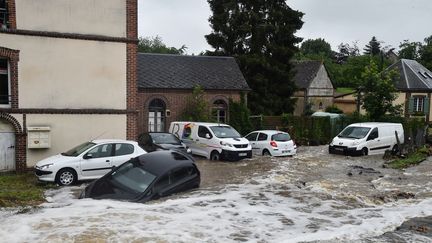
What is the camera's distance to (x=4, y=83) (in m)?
17.7

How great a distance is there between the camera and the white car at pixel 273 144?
22922 mm

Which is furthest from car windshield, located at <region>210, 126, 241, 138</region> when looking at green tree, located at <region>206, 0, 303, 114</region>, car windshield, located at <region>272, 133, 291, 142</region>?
green tree, located at <region>206, 0, 303, 114</region>

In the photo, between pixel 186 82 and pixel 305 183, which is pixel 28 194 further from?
pixel 186 82

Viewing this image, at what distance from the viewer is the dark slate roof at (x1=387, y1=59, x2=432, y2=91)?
42.9 metres

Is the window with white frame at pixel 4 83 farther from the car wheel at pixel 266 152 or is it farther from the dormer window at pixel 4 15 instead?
the car wheel at pixel 266 152

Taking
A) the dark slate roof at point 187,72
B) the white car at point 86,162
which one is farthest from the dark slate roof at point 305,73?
the white car at point 86,162

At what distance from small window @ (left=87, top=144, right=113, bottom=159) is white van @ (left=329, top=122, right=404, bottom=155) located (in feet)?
45.5

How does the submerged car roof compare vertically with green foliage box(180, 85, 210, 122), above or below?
below

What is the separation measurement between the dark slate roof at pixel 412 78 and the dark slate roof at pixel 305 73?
926 cm

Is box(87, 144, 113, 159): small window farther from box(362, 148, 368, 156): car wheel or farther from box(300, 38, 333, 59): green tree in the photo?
box(300, 38, 333, 59): green tree

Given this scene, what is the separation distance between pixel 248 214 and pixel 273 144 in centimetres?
1155

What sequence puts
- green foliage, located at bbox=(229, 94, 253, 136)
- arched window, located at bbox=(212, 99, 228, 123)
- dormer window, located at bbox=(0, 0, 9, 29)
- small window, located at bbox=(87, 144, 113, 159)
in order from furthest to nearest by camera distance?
arched window, located at bbox=(212, 99, 228, 123)
green foliage, located at bbox=(229, 94, 253, 136)
dormer window, located at bbox=(0, 0, 9, 29)
small window, located at bbox=(87, 144, 113, 159)

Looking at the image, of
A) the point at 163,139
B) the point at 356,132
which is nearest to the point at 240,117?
the point at 356,132

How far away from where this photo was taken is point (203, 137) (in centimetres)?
2206
